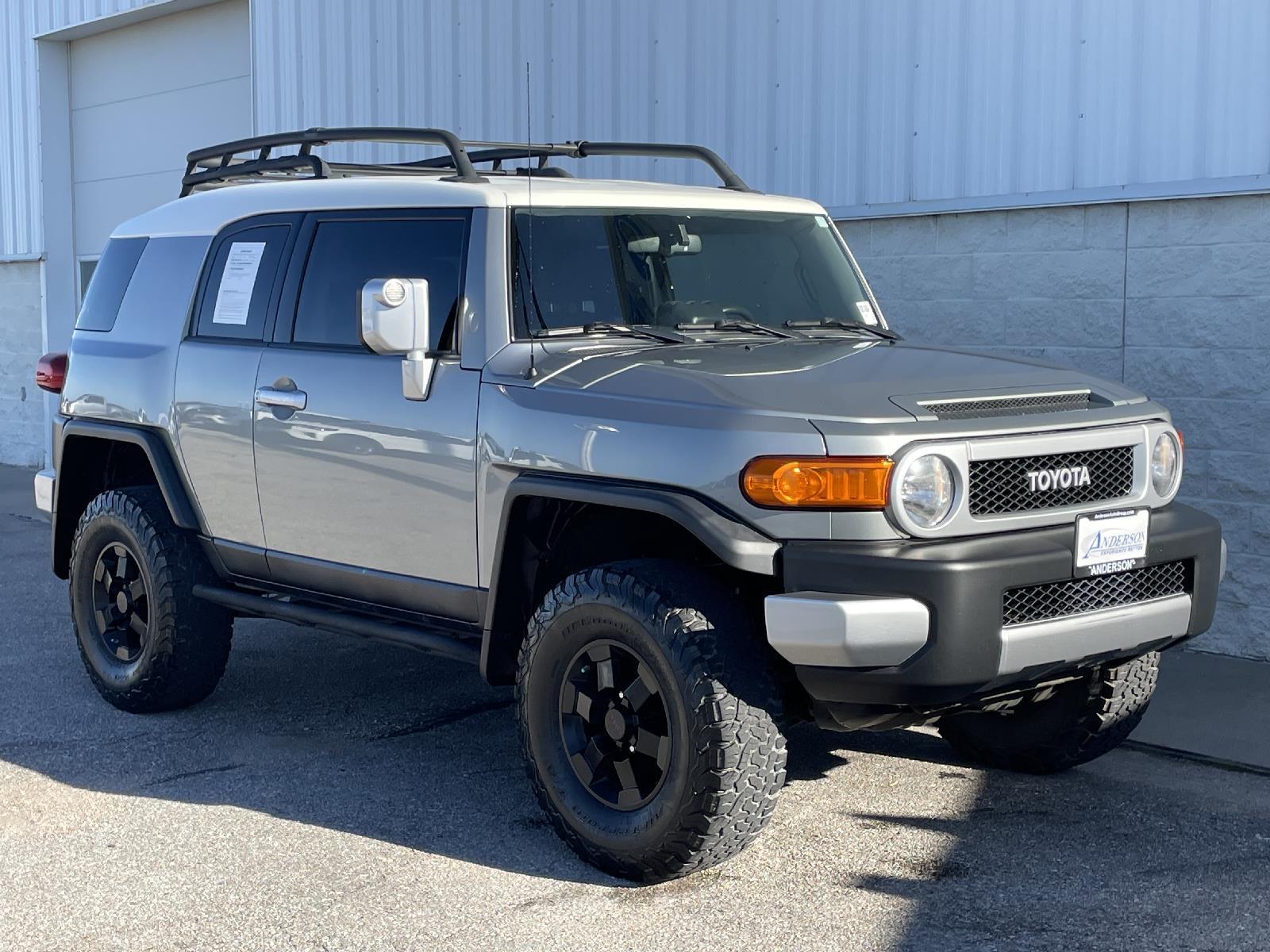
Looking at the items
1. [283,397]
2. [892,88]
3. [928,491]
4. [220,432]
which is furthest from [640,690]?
[892,88]

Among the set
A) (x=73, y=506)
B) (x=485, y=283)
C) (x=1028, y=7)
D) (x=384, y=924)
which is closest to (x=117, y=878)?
(x=384, y=924)

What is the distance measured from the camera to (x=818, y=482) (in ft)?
13.3

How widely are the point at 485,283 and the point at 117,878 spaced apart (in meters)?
2.06

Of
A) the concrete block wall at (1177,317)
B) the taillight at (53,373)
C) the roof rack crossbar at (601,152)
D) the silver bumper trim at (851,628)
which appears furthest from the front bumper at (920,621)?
the taillight at (53,373)

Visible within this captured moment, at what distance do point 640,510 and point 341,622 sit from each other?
1.47 meters

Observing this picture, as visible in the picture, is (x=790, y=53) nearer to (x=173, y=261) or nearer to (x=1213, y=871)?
(x=173, y=261)

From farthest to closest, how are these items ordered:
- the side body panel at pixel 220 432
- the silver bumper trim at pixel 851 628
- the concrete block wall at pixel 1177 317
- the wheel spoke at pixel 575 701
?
the concrete block wall at pixel 1177 317, the side body panel at pixel 220 432, the wheel spoke at pixel 575 701, the silver bumper trim at pixel 851 628

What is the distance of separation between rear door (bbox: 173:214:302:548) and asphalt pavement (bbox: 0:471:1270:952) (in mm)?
901

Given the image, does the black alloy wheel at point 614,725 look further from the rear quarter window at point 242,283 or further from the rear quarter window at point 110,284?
the rear quarter window at point 110,284

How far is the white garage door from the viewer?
13375 millimetres

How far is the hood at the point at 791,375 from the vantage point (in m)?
4.21

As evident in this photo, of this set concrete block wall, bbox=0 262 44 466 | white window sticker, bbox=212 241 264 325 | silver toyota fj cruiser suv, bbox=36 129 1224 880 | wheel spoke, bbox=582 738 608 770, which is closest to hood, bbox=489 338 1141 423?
silver toyota fj cruiser suv, bbox=36 129 1224 880

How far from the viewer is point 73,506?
661cm

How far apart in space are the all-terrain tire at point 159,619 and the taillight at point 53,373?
67 cm
